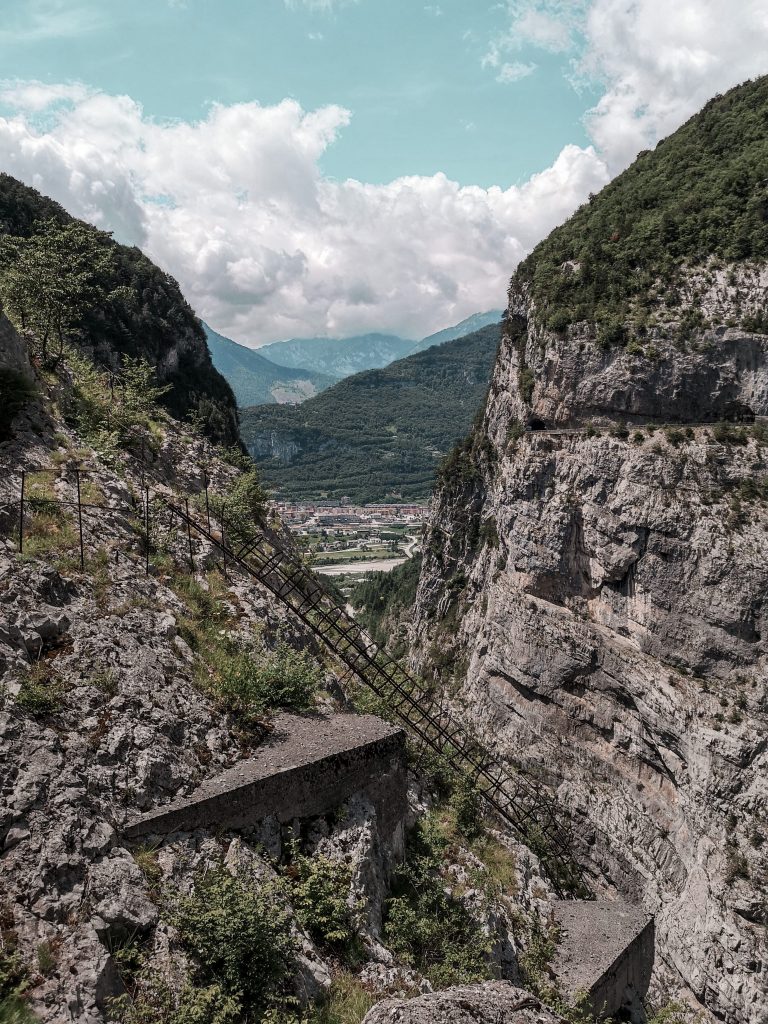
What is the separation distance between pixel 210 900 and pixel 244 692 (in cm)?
339

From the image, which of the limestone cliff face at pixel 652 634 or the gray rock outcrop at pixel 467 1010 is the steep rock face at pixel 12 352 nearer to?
the gray rock outcrop at pixel 467 1010

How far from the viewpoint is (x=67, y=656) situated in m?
7.50

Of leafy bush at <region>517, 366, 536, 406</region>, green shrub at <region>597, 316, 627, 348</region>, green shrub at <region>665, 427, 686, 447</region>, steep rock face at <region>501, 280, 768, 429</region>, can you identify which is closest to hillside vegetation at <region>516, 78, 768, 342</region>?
green shrub at <region>597, 316, 627, 348</region>

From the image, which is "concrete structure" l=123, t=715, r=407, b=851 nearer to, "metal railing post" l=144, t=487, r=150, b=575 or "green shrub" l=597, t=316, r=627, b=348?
"metal railing post" l=144, t=487, r=150, b=575

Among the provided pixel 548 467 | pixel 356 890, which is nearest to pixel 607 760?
pixel 548 467

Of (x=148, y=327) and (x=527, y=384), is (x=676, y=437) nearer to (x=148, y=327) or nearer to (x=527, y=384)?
(x=527, y=384)

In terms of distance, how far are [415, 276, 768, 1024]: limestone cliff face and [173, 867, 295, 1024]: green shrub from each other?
2907 centimetres

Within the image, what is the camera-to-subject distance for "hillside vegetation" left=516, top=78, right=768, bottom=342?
35.9 meters

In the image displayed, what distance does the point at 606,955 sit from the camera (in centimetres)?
1061

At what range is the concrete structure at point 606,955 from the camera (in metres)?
10.0

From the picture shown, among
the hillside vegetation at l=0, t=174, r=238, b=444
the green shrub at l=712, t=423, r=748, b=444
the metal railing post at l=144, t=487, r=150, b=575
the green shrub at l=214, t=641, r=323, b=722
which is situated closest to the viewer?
the green shrub at l=214, t=641, r=323, b=722

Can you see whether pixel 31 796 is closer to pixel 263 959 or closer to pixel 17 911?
pixel 17 911

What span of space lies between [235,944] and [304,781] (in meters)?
2.35

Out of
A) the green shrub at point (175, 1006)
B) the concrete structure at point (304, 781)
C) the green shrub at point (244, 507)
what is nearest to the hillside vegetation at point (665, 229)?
the green shrub at point (244, 507)
